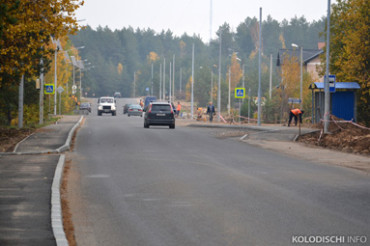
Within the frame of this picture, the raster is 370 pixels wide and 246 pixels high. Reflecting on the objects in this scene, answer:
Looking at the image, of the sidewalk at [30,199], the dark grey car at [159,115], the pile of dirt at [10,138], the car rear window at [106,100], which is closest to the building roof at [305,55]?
the car rear window at [106,100]

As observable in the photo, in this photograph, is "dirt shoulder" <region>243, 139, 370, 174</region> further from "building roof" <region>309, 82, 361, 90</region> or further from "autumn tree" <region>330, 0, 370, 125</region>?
"autumn tree" <region>330, 0, 370, 125</region>

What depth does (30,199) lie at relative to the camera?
11117mm

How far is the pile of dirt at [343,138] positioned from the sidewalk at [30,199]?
11110 mm

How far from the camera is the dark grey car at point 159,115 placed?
41062 mm

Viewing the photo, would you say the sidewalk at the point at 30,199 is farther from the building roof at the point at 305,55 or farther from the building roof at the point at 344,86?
the building roof at the point at 305,55

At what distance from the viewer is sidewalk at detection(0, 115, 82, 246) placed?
8.07 m

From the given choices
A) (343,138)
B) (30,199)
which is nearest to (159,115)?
(343,138)

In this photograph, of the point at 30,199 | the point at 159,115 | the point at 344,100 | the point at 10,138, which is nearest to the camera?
the point at 30,199

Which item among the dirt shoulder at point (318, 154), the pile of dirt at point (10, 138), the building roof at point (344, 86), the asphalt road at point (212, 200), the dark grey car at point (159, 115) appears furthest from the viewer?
the dark grey car at point (159, 115)

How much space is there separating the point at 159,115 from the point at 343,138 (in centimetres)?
1568

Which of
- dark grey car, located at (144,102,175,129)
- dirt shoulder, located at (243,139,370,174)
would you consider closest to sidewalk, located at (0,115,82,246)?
dirt shoulder, located at (243,139,370,174)

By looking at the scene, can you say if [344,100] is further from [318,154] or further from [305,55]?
[305,55]

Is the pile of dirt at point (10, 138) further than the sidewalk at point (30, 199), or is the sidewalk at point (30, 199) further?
the pile of dirt at point (10, 138)

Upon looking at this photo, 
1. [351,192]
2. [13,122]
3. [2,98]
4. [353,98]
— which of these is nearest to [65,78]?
[13,122]
